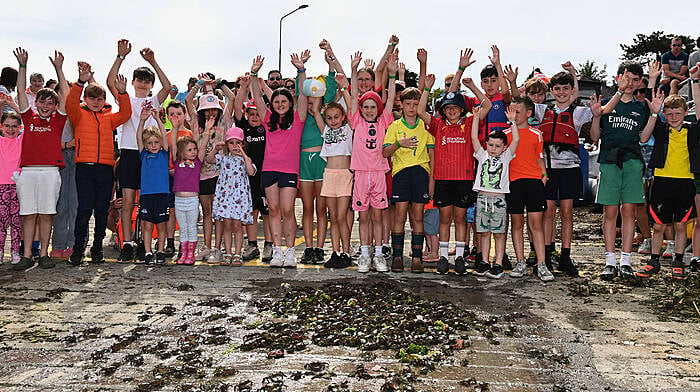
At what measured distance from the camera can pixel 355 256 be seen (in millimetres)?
8531

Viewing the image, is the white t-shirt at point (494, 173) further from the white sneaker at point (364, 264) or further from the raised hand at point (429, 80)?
the white sneaker at point (364, 264)

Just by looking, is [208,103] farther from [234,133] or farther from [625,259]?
[625,259]

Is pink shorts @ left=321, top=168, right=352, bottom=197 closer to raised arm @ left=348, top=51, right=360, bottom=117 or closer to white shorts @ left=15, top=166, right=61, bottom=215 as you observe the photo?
raised arm @ left=348, top=51, right=360, bottom=117

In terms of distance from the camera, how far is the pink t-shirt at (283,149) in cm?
763

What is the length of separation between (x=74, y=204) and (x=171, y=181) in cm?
139

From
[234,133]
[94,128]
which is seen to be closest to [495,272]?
[234,133]

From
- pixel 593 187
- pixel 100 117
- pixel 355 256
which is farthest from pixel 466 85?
pixel 593 187

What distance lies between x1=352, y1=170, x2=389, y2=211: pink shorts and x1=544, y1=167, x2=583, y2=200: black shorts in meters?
1.98

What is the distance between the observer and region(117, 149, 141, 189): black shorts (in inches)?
314

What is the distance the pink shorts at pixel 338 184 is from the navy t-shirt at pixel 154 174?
204 cm

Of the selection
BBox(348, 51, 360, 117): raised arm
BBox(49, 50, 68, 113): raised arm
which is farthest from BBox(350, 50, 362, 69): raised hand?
BBox(49, 50, 68, 113): raised arm

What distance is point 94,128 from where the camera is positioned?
25.5 feet

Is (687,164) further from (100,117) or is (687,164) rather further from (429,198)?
(100,117)

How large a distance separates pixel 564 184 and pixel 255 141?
3.99 metres
